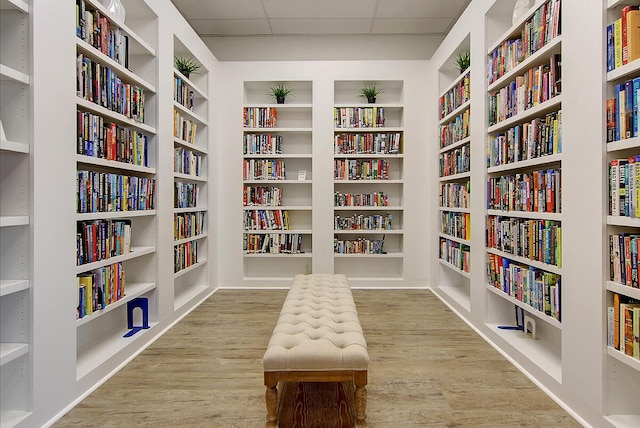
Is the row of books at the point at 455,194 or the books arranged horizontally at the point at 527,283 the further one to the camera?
the row of books at the point at 455,194

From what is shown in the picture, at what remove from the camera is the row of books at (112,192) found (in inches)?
94.4

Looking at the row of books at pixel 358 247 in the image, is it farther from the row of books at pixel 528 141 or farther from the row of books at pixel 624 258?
the row of books at pixel 624 258

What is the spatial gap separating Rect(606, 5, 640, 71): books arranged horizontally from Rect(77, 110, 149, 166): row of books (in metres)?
2.83

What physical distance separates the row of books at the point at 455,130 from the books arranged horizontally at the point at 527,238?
3.41ft

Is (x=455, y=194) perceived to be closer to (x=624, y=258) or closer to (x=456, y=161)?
(x=456, y=161)

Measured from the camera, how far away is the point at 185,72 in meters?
4.18

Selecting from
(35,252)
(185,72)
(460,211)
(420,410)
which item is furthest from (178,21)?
(420,410)

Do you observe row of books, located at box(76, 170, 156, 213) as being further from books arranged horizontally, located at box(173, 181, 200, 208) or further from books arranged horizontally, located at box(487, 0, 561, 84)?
books arranged horizontally, located at box(487, 0, 561, 84)

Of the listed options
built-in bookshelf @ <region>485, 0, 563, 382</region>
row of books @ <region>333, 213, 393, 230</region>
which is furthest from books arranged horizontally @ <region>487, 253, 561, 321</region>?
row of books @ <region>333, 213, 393, 230</region>

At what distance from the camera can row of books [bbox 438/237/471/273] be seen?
12.7ft

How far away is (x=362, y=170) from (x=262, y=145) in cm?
130

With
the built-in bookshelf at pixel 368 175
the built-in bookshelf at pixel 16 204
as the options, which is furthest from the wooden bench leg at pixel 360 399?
the built-in bookshelf at pixel 368 175

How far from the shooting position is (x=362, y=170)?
5016mm

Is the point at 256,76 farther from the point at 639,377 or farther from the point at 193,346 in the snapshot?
the point at 639,377
